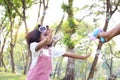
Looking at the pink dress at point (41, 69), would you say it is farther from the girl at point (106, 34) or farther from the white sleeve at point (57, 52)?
the girl at point (106, 34)

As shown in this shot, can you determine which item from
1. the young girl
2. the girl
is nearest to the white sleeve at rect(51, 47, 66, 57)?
the young girl

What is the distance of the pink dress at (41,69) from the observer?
14.3 feet

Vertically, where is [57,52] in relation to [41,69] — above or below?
above

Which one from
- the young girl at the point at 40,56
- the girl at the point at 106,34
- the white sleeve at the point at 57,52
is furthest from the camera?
the white sleeve at the point at 57,52

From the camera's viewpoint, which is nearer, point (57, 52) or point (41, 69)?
point (41, 69)

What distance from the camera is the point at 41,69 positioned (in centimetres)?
439

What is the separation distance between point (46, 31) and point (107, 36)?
1.89 m

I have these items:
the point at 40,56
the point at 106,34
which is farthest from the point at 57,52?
the point at 106,34

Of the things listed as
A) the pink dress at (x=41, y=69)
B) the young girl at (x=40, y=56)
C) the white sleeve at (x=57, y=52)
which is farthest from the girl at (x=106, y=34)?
the white sleeve at (x=57, y=52)

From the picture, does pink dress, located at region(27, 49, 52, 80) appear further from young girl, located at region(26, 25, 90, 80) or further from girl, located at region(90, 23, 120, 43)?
girl, located at region(90, 23, 120, 43)

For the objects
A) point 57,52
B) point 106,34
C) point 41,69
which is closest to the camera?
point 106,34

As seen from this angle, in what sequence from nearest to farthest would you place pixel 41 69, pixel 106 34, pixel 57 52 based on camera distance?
pixel 106 34
pixel 41 69
pixel 57 52

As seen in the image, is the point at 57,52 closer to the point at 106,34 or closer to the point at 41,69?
the point at 41,69

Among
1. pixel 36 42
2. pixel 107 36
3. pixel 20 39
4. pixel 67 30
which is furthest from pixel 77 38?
pixel 20 39
